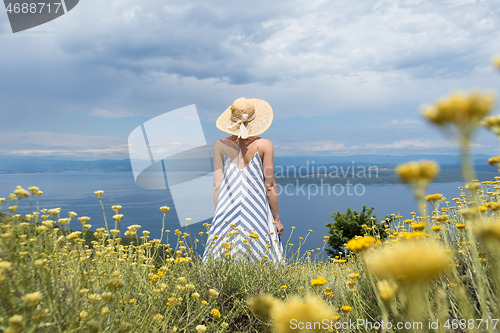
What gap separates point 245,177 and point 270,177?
1.36 feet

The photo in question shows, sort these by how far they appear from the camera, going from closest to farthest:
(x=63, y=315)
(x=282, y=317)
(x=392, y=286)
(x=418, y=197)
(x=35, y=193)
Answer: (x=282, y=317), (x=418, y=197), (x=392, y=286), (x=63, y=315), (x=35, y=193)

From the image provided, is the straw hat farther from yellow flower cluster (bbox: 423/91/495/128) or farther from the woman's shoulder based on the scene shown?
yellow flower cluster (bbox: 423/91/495/128)

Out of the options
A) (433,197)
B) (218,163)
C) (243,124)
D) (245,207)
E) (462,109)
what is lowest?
(245,207)

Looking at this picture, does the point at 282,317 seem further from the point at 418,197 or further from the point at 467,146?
the point at 467,146

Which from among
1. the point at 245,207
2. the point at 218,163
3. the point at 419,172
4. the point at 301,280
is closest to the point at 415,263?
the point at 419,172

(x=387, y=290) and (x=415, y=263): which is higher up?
(x=415, y=263)

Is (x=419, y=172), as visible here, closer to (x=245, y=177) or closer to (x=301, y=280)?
(x=301, y=280)

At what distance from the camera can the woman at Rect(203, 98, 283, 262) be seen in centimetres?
462

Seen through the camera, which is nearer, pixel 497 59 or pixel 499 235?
pixel 499 235

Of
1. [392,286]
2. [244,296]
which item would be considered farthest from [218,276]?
[392,286]

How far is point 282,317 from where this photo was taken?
767mm

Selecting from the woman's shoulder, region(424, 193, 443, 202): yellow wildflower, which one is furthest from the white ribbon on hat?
region(424, 193, 443, 202): yellow wildflower

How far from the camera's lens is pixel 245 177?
192 inches

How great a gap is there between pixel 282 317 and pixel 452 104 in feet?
2.36
